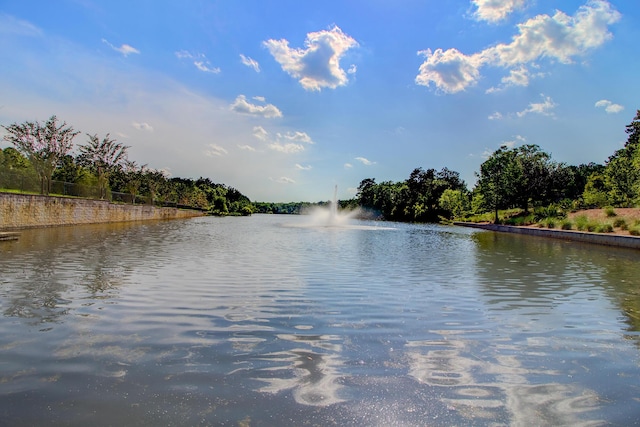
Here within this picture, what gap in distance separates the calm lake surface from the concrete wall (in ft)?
73.3

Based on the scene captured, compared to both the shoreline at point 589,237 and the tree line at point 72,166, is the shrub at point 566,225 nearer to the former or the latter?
the shoreline at point 589,237

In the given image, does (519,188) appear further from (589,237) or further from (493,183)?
(589,237)

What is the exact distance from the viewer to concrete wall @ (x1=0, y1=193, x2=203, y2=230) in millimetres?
28219

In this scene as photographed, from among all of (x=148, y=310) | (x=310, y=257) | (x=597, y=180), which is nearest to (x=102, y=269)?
(x=148, y=310)

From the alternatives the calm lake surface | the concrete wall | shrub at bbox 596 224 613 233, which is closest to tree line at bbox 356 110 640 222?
shrub at bbox 596 224 613 233

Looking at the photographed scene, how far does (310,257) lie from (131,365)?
11112 mm

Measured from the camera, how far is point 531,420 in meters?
3.49

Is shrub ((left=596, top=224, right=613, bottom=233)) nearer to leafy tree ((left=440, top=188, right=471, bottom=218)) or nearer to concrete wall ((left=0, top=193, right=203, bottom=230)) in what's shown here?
concrete wall ((left=0, top=193, right=203, bottom=230))

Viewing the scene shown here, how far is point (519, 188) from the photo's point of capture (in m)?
57.7

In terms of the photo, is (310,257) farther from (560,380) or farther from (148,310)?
(560,380)

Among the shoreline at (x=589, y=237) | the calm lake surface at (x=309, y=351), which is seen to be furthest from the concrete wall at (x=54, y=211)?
the shoreline at (x=589, y=237)

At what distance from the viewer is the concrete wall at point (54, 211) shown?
28.2 m

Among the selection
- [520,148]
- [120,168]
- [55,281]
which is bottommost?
[55,281]

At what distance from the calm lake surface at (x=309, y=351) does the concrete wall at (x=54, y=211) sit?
2234 centimetres
